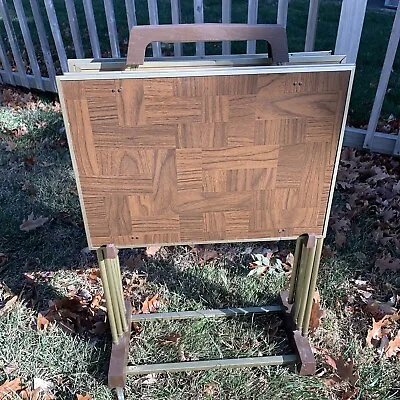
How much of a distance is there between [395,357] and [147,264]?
1.30 meters

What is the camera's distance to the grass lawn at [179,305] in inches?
77.5

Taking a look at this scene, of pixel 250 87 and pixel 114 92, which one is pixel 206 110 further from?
pixel 114 92

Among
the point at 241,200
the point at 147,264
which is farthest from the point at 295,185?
the point at 147,264

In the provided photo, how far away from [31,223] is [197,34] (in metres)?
1.88

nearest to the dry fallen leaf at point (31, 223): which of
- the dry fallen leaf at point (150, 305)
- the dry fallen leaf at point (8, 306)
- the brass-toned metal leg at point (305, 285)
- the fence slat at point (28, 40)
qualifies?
the dry fallen leaf at point (8, 306)

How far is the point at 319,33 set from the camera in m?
5.23

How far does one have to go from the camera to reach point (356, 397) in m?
1.92

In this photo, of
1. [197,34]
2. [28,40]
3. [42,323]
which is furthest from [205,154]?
[28,40]

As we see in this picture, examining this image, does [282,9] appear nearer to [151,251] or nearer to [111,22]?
[111,22]

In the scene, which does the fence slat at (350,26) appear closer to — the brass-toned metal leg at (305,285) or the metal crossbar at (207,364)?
the brass-toned metal leg at (305,285)

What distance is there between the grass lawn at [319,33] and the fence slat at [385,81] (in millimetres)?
386

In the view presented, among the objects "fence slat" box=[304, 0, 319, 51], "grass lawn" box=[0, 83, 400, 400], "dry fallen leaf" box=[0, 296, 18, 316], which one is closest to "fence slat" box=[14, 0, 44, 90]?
"grass lawn" box=[0, 83, 400, 400]

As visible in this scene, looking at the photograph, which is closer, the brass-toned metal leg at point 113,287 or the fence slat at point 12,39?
the brass-toned metal leg at point 113,287

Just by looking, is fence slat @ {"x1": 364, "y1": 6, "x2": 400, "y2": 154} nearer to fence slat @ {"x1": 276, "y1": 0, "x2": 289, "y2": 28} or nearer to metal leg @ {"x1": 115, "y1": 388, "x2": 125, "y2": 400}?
fence slat @ {"x1": 276, "y1": 0, "x2": 289, "y2": 28}
